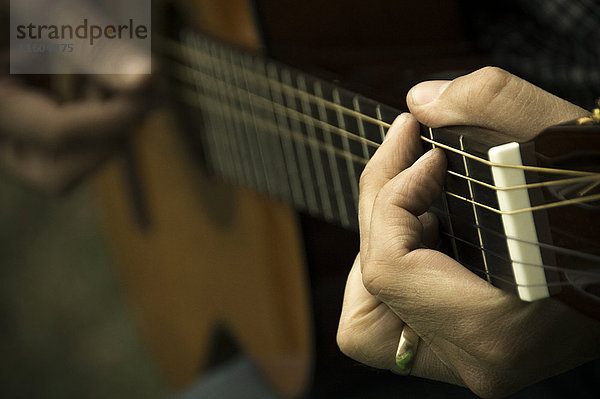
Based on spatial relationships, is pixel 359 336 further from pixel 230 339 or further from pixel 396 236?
pixel 230 339

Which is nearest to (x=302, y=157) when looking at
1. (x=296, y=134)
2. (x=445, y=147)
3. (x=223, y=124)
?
(x=296, y=134)

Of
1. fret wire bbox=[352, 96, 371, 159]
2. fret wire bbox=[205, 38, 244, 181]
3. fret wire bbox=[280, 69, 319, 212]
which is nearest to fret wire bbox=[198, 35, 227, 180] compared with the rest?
fret wire bbox=[205, 38, 244, 181]

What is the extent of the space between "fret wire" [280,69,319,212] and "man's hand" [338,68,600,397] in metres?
0.17

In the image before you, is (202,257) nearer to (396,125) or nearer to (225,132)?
(225,132)

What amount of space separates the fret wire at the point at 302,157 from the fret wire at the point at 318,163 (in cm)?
1

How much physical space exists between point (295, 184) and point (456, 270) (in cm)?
25

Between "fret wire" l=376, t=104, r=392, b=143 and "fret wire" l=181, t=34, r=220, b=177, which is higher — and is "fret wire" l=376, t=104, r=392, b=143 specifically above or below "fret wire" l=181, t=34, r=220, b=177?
above

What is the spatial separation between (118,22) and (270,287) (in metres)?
0.28

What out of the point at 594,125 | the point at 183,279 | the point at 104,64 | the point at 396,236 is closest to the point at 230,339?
the point at 183,279

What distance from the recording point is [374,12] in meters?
0.58

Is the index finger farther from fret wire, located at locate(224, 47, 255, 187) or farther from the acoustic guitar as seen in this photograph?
fret wire, located at locate(224, 47, 255, 187)

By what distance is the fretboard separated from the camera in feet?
1.17

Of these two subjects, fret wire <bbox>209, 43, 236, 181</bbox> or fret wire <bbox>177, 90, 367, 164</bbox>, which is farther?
fret wire <bbox>209, 43, 236, 181</bbox>

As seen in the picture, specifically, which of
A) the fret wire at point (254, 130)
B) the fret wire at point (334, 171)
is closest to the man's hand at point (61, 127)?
the fret wire at point (254, 130)
